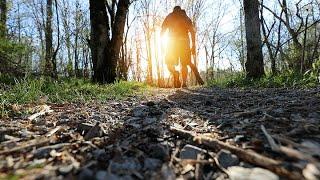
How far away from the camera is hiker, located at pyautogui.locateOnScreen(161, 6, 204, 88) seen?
11.1 metres

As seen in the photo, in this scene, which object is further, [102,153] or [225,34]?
[225,34]

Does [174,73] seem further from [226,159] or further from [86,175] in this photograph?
[86,175]

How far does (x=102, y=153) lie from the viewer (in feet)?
6.21

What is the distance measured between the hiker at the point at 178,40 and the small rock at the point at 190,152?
9360 millimetres

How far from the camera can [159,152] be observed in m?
1.87

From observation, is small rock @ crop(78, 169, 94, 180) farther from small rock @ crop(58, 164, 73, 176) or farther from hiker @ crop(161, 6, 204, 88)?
hiker @ crop(161, 6, 204, 88)

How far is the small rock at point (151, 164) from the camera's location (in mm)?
1687

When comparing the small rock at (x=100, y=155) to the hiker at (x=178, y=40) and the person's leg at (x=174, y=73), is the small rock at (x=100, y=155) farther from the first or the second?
the person's leg at (x=174, y=73)

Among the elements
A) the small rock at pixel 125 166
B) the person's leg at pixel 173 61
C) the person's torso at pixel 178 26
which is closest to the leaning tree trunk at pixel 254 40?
the person's torso at pixel 178 26

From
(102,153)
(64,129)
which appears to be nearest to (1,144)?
(64,129)

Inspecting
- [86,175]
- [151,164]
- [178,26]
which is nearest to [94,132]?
[151,164]

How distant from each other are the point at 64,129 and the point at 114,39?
758 centimetres

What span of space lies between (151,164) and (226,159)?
34cm

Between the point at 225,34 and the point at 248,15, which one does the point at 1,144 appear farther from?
the point at 225,34
